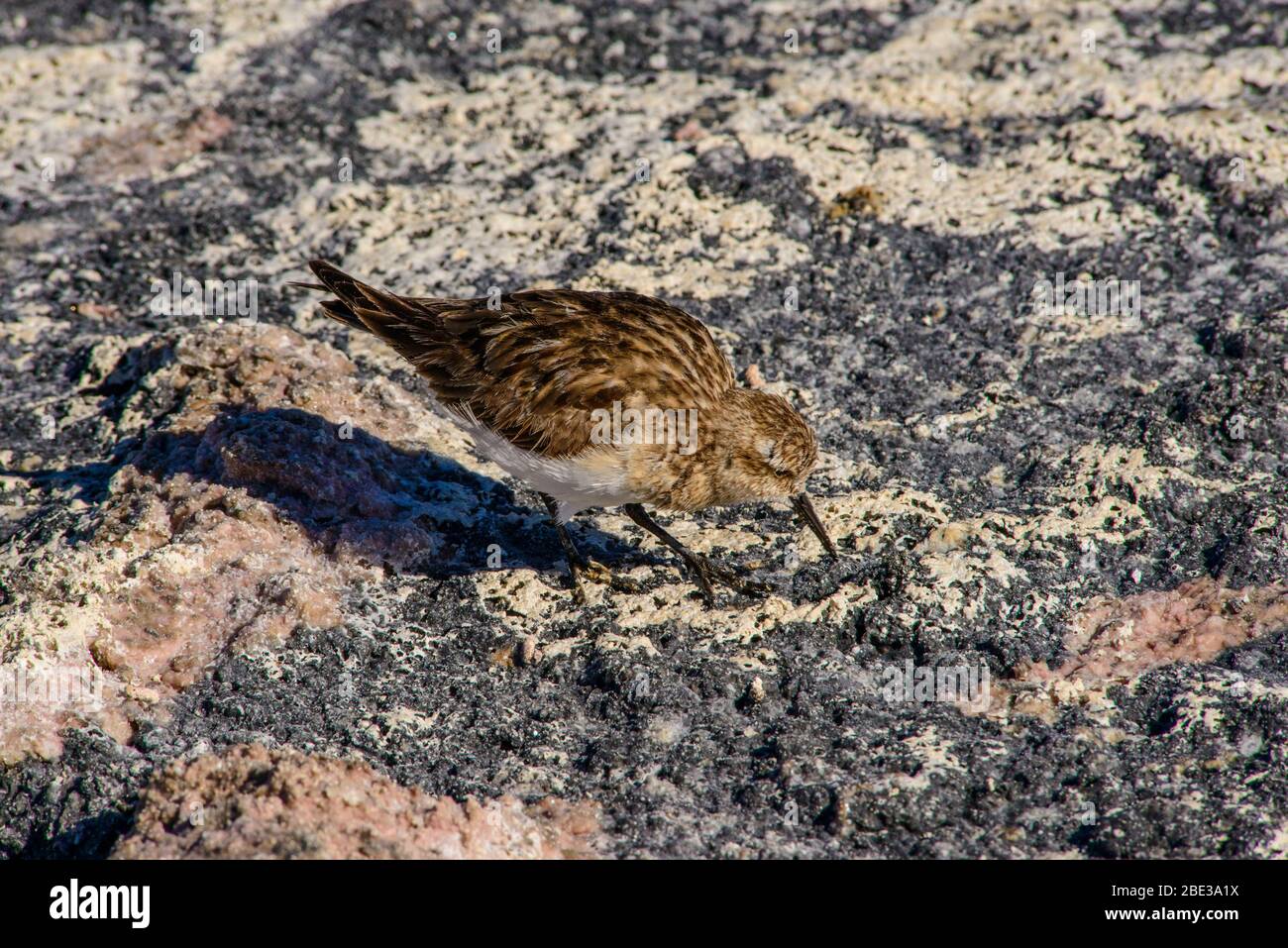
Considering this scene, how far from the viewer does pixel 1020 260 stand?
719cm

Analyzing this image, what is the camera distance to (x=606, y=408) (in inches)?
215

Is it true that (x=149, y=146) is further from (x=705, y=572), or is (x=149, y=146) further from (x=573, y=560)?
(x=705, y=572)

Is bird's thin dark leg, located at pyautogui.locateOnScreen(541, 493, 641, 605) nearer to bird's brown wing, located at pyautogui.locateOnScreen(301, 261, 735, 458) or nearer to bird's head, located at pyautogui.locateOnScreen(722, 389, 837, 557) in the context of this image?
bird's brown wing, located at pyautogui.locateOnScreen(301, 261, 735, 458)

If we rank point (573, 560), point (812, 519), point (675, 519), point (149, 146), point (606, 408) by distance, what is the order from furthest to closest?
point (149, 146) → point (675, 519) → point (573, 560) → point (812, 519) → point (606, 408)

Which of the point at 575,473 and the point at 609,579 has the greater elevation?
the point at 575,473

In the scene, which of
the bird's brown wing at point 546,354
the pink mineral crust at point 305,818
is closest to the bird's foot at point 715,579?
the bird's brown wing at point 546,354

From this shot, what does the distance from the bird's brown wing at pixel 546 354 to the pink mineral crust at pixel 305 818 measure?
183 centimetres

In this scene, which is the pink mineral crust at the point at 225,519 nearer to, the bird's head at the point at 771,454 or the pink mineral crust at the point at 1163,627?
the bird's head at the point at 771,454

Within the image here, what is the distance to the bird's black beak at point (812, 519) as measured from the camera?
218 inches

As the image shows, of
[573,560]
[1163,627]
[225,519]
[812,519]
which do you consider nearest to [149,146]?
[225,519]

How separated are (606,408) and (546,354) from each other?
41 centimetres

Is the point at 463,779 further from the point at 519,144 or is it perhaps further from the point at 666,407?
the point at 519,144

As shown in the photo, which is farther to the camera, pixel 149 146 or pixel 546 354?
pixel 149 146
